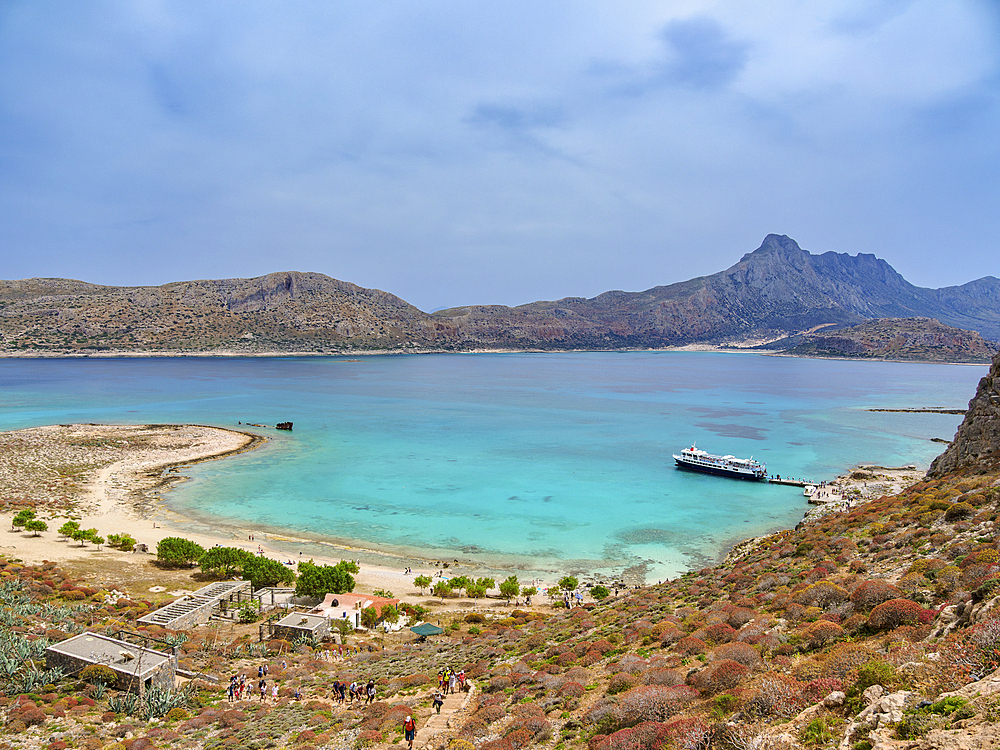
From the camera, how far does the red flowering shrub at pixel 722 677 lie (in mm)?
9977

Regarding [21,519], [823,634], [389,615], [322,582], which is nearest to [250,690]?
[389,615]

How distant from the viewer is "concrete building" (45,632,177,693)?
15453mm

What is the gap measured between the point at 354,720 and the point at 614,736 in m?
8.21

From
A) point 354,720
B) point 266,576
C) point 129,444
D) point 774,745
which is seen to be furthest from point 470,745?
point 129,444

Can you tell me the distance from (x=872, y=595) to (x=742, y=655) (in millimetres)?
3665

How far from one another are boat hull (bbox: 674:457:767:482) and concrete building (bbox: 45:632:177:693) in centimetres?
4964

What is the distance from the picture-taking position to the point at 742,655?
11055 mm

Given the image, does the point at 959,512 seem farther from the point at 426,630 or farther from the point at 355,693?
the point at 355,693

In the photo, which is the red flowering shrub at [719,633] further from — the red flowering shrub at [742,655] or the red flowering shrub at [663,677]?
the red flowering shrub at [663,677]

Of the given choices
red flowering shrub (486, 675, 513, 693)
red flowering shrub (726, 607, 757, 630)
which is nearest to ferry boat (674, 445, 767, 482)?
red flowering shrub (726, 607, 757, 630)

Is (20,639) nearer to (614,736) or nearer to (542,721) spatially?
(542,721)

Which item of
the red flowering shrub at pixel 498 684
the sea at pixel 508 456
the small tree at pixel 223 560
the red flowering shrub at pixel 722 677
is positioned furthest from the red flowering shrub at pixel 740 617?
the small tree at pixel 223 560

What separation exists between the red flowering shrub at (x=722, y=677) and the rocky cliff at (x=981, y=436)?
878 inches

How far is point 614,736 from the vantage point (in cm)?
897
